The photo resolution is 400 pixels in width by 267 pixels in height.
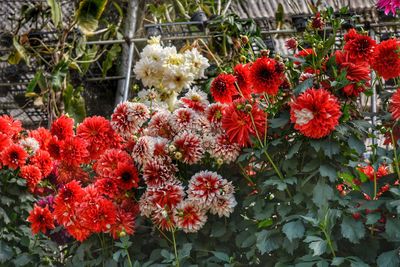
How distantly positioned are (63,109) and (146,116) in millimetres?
2776

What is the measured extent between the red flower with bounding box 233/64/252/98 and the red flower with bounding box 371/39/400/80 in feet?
1.19

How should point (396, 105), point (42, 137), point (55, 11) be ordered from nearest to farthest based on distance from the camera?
point (396, 105) → point (42, 137) → point (55, 11)

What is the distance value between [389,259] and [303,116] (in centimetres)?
40

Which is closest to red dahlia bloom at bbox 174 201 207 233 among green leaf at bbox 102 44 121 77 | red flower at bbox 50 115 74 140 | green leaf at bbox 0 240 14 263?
red flower at bbox 50 115 74 140

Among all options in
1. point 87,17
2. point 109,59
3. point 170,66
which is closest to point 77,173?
point 170,66

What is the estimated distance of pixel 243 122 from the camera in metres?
2.21

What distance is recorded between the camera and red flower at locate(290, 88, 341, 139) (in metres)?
2.03

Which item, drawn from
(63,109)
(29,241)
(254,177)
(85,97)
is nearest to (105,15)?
(85,97)

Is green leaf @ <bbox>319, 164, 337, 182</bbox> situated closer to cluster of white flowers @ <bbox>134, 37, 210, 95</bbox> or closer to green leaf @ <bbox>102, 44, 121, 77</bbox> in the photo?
cluster of white flowers @ <bbox>134, 37, 210, 95</bbox>

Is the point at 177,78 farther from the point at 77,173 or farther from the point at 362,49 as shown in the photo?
the point at 362,49

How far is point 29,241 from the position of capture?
2721mm

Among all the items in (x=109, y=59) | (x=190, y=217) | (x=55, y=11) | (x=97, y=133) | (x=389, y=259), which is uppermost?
(x=55, y=11)

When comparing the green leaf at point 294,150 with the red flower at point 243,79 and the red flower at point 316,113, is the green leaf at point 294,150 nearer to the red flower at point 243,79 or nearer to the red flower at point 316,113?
the red flower at point 316,113

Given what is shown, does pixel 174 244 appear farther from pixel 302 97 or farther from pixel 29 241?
pixel 29 241
